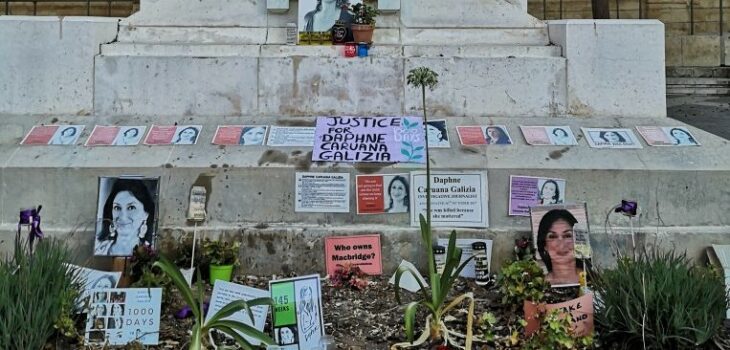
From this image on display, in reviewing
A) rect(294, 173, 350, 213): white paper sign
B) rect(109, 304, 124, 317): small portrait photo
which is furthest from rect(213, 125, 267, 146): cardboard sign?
rect(109, 304, 124, 317): small portrait photo

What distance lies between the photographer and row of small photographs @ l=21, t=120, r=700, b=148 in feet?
16.7

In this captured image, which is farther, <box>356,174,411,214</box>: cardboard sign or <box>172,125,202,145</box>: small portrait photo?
<box>172,125,202,145</box>: small portrait photo

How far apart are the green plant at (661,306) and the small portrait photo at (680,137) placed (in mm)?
1982

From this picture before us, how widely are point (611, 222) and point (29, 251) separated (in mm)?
4287

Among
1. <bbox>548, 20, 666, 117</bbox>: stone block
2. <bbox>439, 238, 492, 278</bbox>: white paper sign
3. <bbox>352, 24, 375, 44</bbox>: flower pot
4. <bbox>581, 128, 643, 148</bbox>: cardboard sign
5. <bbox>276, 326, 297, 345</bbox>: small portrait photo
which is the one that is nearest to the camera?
<bbox>276, 326, 297, 345</bbox>: small portrait photo

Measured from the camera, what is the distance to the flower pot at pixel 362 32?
5898mm

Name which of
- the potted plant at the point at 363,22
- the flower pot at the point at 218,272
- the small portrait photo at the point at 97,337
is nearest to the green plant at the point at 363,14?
the potted plant at the point at 363,22

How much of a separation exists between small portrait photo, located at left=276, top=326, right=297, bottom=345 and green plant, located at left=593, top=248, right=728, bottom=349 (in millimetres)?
1835

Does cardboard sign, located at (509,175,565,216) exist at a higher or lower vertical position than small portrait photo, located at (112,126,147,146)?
lower

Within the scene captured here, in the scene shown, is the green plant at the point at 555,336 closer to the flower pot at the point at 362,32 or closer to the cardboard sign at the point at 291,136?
the cardboard sign at the point at 291,136

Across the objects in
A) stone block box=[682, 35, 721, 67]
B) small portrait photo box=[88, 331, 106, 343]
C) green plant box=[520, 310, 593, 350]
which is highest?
stone block box=[682, 35, 721, 67]

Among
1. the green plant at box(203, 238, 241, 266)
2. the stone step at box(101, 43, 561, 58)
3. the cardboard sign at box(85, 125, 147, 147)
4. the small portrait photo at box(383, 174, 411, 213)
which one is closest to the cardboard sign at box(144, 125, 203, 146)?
the cardboard sign at box(85, 125, 147, 147)

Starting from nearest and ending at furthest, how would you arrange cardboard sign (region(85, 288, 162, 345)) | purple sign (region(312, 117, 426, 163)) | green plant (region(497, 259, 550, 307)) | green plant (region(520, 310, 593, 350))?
1. green plant (region(520, 310, 593, 350))
2. cardboard sign (region(85, 288, 162, 345))
3. green plant (region(497, 259, 550, 307))
4. purple sign (region(312, 117, 426, 163))

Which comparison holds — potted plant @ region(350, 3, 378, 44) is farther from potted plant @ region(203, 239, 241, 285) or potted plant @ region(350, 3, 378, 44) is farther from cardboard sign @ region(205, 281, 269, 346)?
cardboard sign @ region(205, 281, 269, 346)
